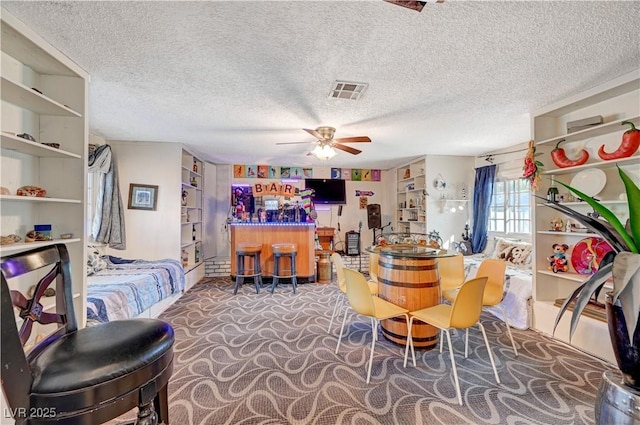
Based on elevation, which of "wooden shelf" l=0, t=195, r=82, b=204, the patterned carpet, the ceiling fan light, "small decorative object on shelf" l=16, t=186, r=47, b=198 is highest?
the ceiling fan light

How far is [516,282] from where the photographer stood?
3.29 m

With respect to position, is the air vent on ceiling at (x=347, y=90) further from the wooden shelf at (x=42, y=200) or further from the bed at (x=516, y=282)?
the bed at (x=516, y=282)

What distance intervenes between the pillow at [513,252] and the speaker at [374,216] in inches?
106

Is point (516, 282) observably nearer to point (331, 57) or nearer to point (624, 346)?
point (624, 346)

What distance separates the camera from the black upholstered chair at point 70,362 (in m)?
0.81

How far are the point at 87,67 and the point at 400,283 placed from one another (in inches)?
125

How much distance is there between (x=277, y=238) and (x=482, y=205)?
3.89m

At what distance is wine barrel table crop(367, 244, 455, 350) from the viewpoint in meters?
2.43

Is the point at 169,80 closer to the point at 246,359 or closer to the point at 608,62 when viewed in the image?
the point at 246,359

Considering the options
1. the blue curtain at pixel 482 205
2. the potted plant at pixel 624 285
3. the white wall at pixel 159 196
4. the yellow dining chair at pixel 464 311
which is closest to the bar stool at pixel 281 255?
the white wall at pixel 159 196

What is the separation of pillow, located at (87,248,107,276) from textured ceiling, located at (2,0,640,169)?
1.70 metres

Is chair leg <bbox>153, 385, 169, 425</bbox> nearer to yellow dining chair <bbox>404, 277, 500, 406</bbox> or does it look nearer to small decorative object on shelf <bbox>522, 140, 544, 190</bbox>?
yellow dining chair <bbox>404, 277, 500, 406</bbox>

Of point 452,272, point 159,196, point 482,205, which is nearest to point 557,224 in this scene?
point 452,272

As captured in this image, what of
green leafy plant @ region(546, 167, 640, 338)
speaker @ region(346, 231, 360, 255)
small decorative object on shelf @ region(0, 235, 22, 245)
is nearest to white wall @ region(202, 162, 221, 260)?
speaker @ region(346, 231, 360, 255)
